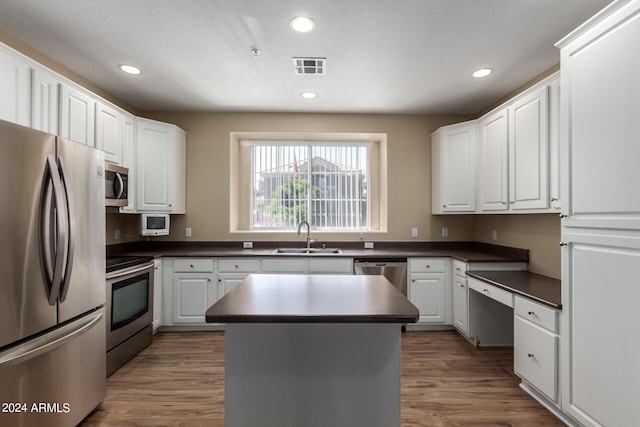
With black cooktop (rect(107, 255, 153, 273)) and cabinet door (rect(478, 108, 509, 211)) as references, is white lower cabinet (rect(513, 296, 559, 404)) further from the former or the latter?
black cooktop (rect(107, 255, 153, 273))

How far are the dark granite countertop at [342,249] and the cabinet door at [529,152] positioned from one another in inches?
36.3

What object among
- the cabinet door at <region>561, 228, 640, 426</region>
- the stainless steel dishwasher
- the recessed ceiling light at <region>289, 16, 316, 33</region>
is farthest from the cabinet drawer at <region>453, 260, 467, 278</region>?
the recessed ceiling light at <region>289, 16, 316, 33</region>

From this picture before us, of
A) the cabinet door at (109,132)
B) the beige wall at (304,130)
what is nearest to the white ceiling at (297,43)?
the cabinet door at (109,132)

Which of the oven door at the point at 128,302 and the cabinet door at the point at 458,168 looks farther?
the cabinet door at the point at 458,168

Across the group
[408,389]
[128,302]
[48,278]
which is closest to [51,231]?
[48,278]

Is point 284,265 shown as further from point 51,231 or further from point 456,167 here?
point 456,167

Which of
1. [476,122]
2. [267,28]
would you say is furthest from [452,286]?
[267,28]

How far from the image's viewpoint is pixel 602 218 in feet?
5.21

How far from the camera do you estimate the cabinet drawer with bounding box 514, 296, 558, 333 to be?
75.3 inches

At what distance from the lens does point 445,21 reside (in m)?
2.08

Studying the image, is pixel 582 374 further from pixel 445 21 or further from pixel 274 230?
pixel 274 230

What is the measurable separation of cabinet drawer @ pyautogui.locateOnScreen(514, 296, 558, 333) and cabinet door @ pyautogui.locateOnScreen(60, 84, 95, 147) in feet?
12.3

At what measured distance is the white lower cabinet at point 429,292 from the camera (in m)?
3.42

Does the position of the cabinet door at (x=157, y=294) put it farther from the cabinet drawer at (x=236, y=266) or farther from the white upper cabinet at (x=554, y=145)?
the white upper cabinet at (x=554, y=145)
